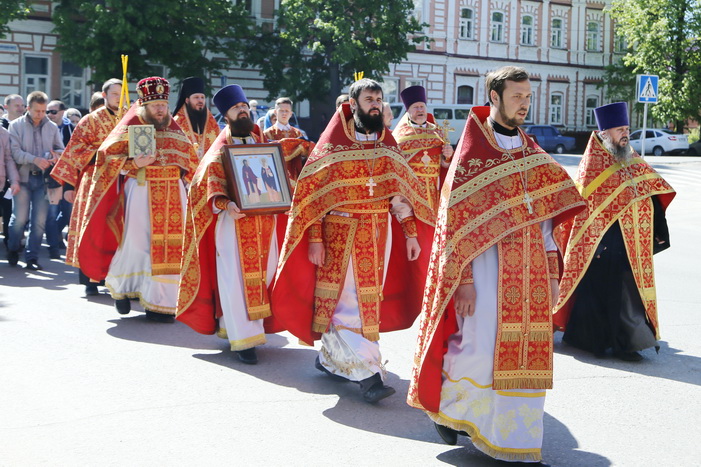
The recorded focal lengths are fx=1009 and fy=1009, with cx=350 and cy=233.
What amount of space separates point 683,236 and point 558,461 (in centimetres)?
1188

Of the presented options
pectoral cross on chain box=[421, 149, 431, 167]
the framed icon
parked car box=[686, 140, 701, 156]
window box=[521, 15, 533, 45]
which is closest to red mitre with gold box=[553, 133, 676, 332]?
the framed icon

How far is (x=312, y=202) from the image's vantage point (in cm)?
647

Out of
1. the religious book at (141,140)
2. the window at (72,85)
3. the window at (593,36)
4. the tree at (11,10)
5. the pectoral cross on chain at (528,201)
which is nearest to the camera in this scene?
the pectoral cross on chain at (528,201)

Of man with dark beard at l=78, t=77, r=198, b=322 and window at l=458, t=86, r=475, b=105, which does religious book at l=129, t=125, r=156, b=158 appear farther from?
window at l=458, t=86, r=475, b=105

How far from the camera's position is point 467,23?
45.8m

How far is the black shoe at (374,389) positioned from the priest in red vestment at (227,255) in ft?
4.55

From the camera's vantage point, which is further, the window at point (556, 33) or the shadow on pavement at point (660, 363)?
the window at point (556, 33)

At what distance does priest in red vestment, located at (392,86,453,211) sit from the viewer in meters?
11.0

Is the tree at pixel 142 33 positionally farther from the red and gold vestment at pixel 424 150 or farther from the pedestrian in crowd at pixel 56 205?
the red and gold vestment at pixel 424 150

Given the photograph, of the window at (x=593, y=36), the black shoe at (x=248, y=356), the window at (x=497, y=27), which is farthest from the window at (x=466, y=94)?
the black shoe at (x=248, y=356)

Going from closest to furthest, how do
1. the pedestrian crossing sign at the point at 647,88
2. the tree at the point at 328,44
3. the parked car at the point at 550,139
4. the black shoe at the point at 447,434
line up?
1. the black shoe at the point at 447,434
2. the pedestrian crossing sign at the point at 647,88
3. the tree at the point at 328,44
4. the parked car at the point at 550,139

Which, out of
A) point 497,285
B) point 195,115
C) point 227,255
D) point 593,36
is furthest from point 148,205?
point 593,36

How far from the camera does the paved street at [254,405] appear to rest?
5.24 m

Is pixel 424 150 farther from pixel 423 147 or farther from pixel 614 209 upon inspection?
pixel 614 209
